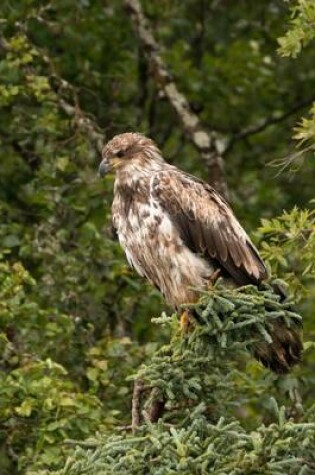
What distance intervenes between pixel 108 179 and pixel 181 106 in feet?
3.90

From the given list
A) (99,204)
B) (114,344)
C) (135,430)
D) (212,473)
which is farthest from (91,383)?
(212,473)

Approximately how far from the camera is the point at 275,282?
7305mm

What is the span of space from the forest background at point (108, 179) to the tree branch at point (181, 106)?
12mm

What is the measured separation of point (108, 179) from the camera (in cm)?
984

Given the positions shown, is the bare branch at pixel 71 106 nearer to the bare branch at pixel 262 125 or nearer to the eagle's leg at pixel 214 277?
the bare branch at pixel 262 125

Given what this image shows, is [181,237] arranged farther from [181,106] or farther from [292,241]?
[181,106]

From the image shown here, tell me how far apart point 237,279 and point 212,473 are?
2.15 meters

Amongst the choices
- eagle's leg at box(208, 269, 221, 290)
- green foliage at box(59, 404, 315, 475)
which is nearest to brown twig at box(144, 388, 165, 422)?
green foliage at box(59, 404, 315, 475)

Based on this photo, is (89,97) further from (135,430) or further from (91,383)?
(135,430)

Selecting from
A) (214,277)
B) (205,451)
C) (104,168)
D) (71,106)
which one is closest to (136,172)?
(104,168)

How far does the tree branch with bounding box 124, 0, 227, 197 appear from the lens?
10523mm

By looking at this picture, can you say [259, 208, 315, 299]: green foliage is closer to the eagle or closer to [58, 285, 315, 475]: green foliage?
the eagle

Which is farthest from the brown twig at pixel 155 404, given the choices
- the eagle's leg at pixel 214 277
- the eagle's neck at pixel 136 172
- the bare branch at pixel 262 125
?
the bare branch at pixel 262 125

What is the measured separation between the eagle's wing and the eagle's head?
0.44 metres
